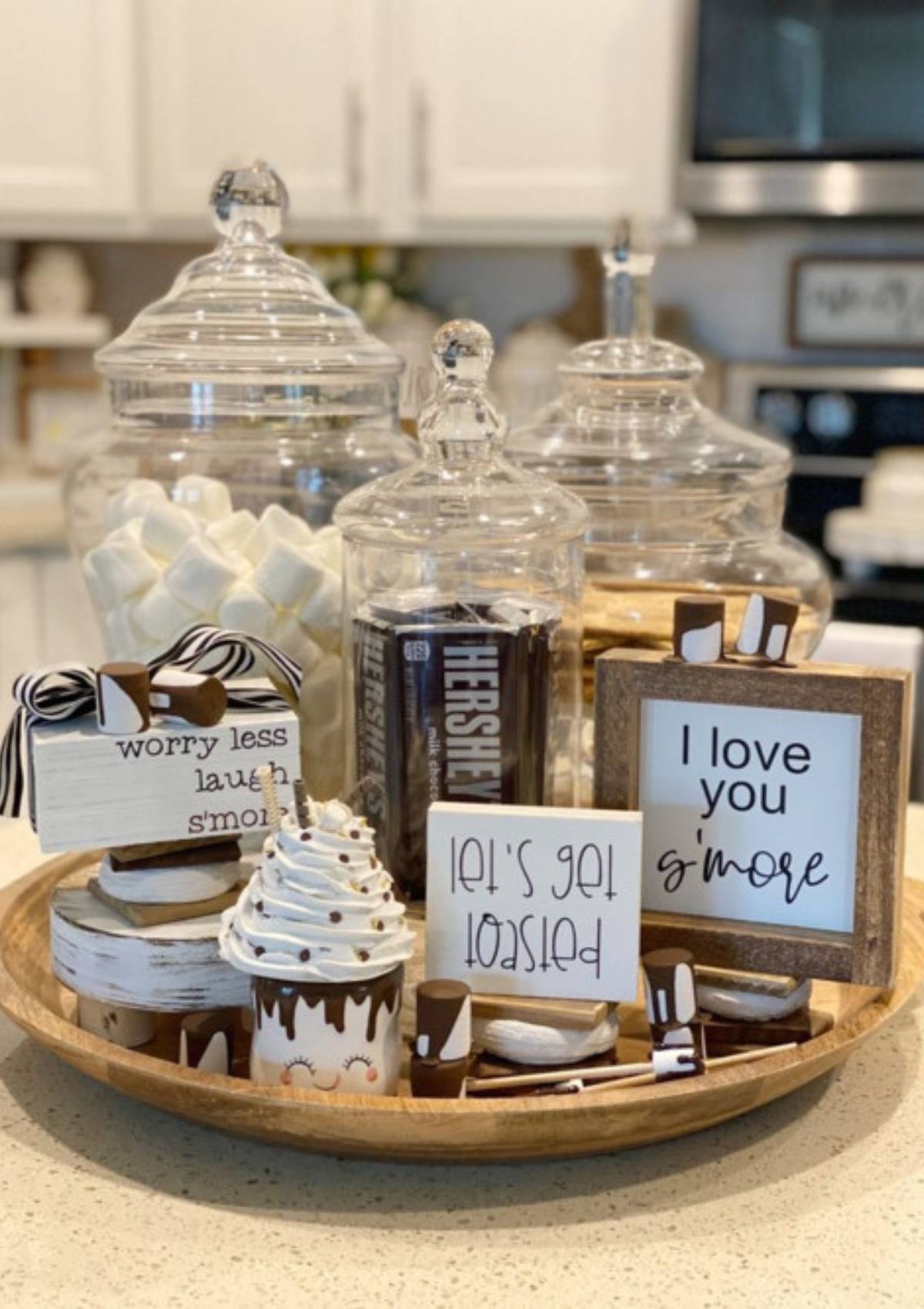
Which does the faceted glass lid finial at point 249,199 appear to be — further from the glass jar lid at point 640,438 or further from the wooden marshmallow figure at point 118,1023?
the wooden marshmallow figure at point 118,1023

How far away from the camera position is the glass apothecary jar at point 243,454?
0.92m

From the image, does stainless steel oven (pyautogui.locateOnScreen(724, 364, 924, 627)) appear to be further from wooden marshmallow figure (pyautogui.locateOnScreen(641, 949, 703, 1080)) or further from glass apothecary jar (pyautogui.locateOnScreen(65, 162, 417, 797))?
wooden marshmallow figure (pyautogui.locateOnScreen(641, 949, 703, 1080))

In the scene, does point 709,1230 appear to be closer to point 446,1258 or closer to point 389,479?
point 446,1258

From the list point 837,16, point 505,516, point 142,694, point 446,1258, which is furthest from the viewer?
point 837,16

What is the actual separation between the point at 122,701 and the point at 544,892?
0.21 metres

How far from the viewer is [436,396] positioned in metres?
0.84

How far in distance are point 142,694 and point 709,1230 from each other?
13.5 inches

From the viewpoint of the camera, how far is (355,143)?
3.08 m

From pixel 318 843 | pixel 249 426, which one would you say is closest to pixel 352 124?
pixel 249 426

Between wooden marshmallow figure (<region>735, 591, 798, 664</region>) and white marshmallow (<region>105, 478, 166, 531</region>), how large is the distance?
38 centimetres

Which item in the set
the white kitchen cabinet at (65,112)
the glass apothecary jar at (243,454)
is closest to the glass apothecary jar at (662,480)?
the glass apothecary jar at (243,454)

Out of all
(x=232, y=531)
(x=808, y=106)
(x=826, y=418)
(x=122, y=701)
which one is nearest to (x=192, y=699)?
(x=122, y=701)

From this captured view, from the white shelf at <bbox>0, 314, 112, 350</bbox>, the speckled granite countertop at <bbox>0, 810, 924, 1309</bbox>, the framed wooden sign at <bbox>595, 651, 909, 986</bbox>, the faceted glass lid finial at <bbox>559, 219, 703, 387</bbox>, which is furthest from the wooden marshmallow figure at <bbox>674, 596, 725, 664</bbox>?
the white shelf at <bbox>0, 314, 112, 350</bbox>

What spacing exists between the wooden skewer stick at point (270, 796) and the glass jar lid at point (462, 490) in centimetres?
16
